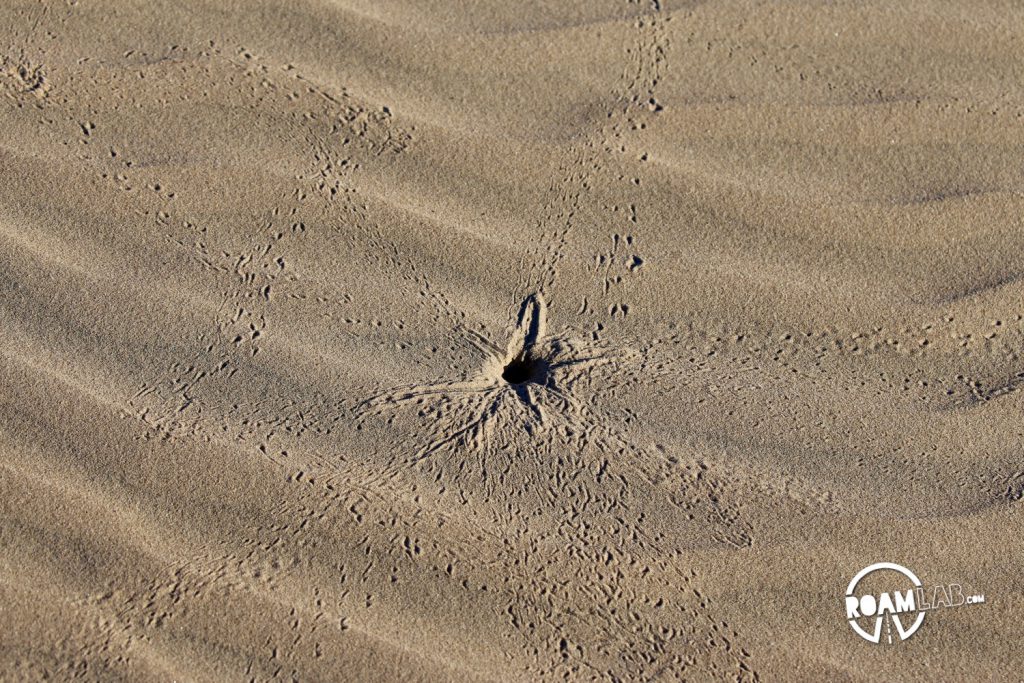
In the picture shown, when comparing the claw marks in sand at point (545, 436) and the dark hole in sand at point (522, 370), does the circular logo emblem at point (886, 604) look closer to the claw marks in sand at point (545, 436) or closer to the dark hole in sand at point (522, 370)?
the claw marks in sand at point (545, 436)

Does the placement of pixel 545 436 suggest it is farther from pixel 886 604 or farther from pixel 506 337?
pixel 886 604

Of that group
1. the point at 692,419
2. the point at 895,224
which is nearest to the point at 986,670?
the point at 692,419

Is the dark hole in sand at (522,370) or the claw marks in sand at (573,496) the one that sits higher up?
the dark hole in sand at (522,370)

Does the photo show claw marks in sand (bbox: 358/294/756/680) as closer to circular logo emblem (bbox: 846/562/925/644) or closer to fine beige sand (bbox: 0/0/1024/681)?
fine beige sand (bbox: 0/0/1024/681)

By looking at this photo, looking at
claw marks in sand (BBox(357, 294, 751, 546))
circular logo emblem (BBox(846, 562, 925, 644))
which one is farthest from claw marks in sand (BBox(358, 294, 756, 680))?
circular logo emblem (BBox(846, 562, 925, 644))

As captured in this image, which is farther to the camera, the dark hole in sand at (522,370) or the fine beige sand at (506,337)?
the dark hole in sand at (522,370)

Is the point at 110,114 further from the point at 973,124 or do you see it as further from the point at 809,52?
the point at 973,124

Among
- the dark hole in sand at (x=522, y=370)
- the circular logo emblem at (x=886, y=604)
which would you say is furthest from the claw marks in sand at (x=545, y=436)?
the circular logo emblem at (x=886, y=604)

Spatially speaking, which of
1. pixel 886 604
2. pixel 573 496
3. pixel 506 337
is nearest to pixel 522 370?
pixel 506 337
